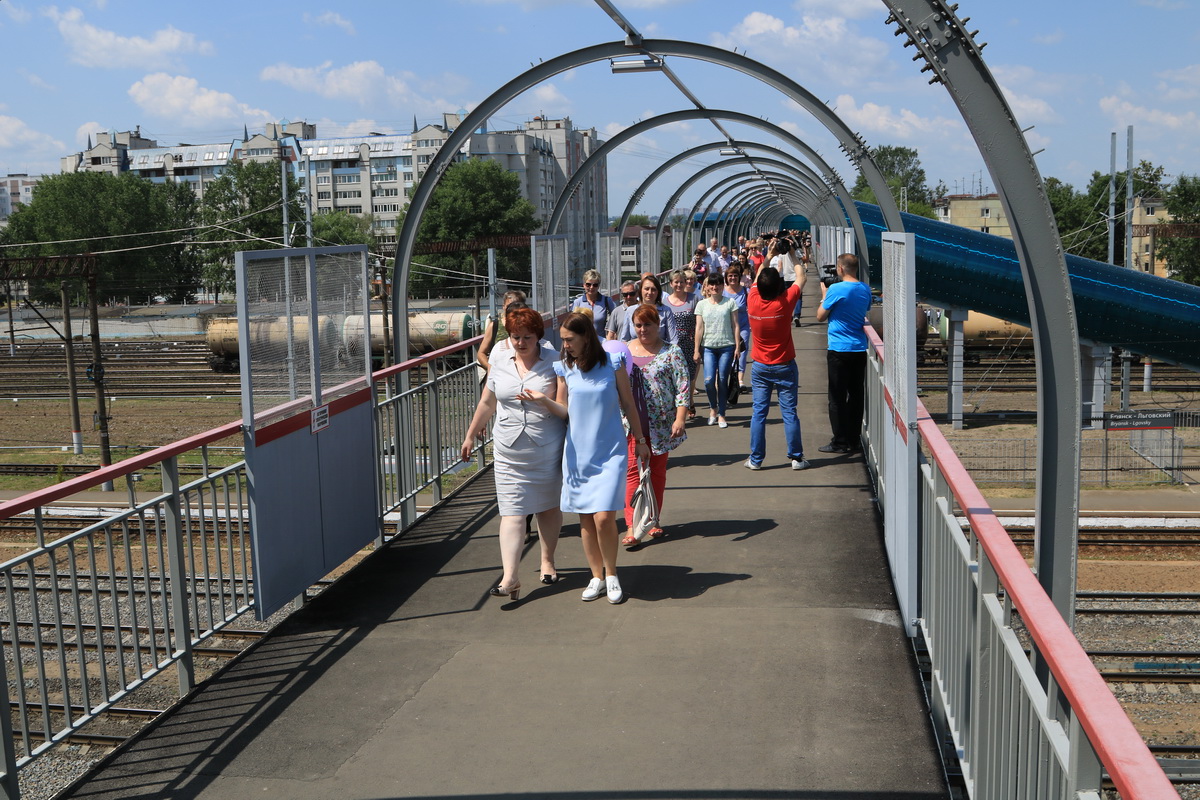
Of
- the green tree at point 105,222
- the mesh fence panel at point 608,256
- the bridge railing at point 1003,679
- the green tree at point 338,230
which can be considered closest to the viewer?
the bridge railing at point 1003,679

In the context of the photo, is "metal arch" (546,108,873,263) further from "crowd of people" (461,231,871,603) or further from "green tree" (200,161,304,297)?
"green tree" (200,161,304,297)

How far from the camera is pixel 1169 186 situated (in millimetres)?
77062

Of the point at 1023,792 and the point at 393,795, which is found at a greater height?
A: the point at 1023,792

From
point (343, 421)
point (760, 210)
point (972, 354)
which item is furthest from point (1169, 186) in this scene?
point (343, 421)

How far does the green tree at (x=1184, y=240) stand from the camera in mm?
67000

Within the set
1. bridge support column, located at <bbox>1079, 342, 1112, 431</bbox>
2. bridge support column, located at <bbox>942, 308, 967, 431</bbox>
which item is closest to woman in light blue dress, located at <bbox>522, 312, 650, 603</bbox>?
bridge support column, located at <bbox>1079, 342, 1112, 431</bbox>

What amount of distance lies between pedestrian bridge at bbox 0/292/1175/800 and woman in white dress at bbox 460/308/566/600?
0.42 m

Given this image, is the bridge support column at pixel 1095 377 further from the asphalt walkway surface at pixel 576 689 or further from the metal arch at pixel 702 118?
the asphalt walkway surface at pixel 576 689

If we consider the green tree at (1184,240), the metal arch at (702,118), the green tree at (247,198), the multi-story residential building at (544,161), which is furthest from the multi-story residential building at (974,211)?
the metal arch at (702,118)

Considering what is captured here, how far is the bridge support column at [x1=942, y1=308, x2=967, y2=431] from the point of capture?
27.6 metres

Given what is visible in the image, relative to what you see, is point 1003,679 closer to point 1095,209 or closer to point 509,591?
point 509,591

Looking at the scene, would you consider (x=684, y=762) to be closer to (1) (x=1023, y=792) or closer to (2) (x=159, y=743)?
(1) (x=1023, y=792)

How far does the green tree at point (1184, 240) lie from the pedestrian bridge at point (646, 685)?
218ft

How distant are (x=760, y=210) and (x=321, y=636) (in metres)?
55.2
